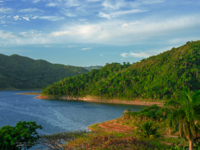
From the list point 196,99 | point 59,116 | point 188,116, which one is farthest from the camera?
point 59,116

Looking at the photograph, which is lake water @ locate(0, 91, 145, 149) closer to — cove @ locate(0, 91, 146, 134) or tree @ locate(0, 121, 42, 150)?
cove @ locate(0, 91, 146, 134)

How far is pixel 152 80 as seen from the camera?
108 meters

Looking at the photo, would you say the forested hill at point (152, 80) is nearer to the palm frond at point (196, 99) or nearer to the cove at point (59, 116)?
the cove at point (59, 116)

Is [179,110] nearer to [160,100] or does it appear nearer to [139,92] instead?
[160,100]

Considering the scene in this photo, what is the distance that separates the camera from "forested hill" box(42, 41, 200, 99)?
89.4m

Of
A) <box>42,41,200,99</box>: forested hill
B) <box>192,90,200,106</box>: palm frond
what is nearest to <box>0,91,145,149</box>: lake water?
<box>192,90,200,106</box>: palm frond

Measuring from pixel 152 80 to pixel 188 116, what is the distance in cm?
9876

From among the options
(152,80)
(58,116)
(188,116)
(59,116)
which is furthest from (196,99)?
(152,80)

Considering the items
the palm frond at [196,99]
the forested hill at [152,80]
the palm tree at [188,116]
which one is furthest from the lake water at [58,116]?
the forested hill at [152,80]

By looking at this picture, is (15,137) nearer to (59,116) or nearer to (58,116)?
(59,116)

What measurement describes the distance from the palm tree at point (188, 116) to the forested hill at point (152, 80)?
63.9 meters

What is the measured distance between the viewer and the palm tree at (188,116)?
13.4m

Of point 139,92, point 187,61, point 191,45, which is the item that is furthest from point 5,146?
point 191,45

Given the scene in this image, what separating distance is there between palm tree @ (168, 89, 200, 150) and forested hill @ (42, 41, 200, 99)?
63927 mm
